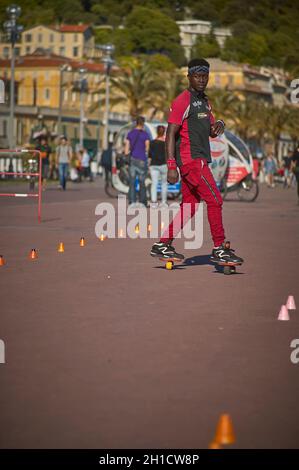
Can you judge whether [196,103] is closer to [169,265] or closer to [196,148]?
[196,148]

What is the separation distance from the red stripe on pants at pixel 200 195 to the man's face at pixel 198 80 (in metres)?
0.72

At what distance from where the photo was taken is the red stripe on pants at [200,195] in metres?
12.1

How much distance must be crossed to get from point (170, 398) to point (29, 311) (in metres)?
3.27

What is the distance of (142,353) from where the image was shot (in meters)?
7.15

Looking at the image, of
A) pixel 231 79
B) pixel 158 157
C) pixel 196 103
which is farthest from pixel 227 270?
pixel 231 79

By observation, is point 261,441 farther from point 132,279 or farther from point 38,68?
point 38,68

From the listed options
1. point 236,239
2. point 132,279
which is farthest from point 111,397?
point 236,239

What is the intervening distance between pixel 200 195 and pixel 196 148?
50cm

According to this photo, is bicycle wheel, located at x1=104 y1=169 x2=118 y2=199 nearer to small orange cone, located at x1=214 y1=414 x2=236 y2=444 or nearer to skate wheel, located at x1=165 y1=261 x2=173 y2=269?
skate wheel, located at x1=165 y1=261 x2=173 y2=269

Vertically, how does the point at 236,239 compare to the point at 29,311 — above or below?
above

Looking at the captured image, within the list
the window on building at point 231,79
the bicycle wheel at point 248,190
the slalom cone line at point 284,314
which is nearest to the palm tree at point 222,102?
the window on building at point 231,79

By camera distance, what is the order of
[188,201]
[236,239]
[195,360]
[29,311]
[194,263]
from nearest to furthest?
[195,360]
[29,311]
[188,201]
[194,263]
[236,239]
